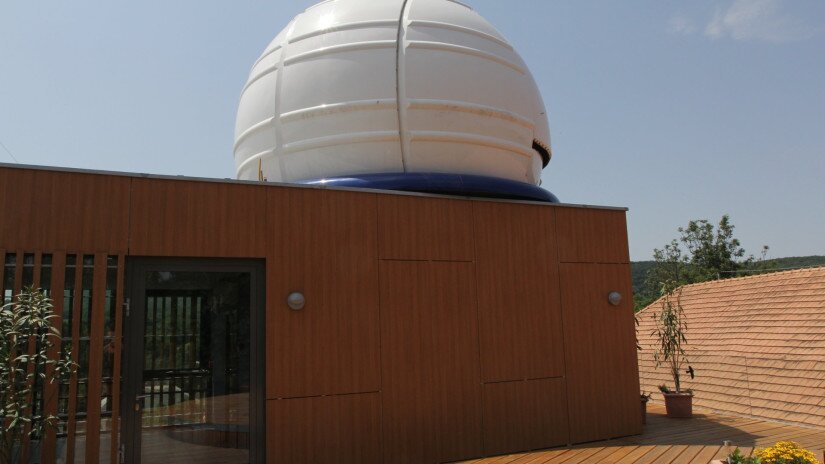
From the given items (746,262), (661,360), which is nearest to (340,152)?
(661,360)

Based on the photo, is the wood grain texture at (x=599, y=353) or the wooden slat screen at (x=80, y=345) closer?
the wooden slat screen at (x=80, y=345)

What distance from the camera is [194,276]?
5785 millimetres

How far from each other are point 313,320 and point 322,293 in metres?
0.29

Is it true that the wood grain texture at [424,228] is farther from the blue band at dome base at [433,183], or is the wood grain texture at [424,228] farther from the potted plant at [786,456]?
the potted plant at [786,456]

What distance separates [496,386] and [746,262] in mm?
34885

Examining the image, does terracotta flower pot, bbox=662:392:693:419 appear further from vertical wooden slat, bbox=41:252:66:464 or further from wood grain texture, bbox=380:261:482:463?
vertical wooden slat, bbox=41:252:66:464

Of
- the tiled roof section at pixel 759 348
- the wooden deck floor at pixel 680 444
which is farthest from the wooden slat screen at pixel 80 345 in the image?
the tiled roof section at pixel 759 348

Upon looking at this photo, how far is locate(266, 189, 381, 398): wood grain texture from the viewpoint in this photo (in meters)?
6.02

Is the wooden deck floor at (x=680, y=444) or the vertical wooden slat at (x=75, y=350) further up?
the vertical wooden slat at (x=75, y=350)

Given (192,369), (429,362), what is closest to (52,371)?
(192,369)

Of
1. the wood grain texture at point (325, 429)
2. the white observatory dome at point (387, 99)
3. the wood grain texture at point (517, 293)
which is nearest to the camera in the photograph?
the wood grain texture at point (325, 429)

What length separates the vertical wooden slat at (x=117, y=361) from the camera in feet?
Answer: 17.3

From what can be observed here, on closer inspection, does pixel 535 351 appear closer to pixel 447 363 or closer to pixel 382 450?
pixel 447 363

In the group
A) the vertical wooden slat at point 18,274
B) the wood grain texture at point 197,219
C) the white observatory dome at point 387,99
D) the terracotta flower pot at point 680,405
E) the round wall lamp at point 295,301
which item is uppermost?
the white observatory dome at point 387,99
